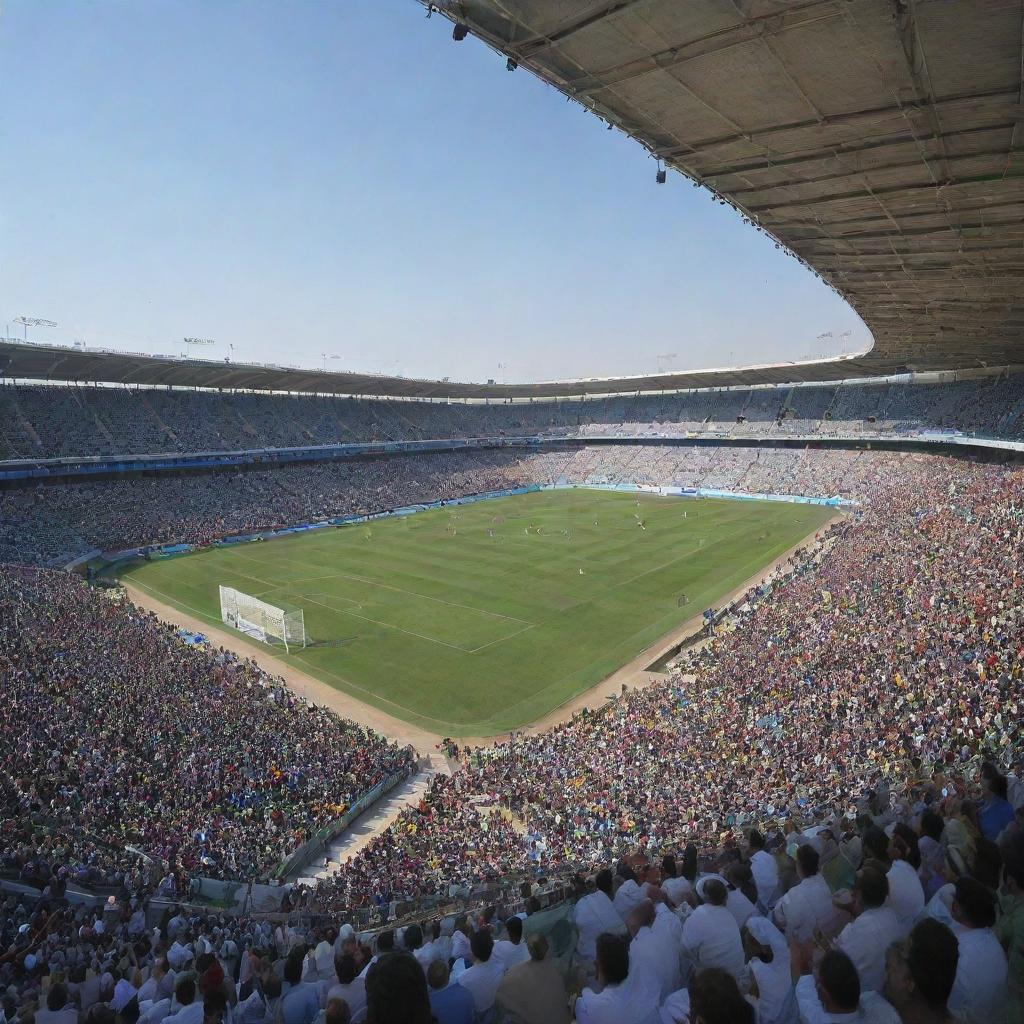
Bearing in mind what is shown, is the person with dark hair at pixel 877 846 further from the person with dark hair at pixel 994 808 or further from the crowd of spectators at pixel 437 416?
the crowd of spectators at pixel 437 416

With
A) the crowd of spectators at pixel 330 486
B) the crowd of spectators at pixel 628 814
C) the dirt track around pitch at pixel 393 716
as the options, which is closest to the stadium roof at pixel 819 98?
the crowd of spectators at pixel 628 814

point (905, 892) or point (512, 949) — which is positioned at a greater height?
point (905, 892)

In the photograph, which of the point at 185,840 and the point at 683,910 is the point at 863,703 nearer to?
the point at 683,910

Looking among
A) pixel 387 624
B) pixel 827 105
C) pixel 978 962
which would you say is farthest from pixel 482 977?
pixel 387 624

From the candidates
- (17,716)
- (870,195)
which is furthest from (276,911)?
(870,195)

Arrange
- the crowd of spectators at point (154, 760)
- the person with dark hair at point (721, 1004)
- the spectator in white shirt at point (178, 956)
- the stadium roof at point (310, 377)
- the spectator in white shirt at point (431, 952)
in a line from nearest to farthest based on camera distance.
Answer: the person with dark hair at point (721, 1004), the spectator in white shirt at point (431, 952), the spectator in white shirt at point (178, 956), the crowd of spectators at point (154, 760), the stadium roof at point (310, 377)

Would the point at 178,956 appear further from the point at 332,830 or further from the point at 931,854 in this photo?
the point at 332,830
